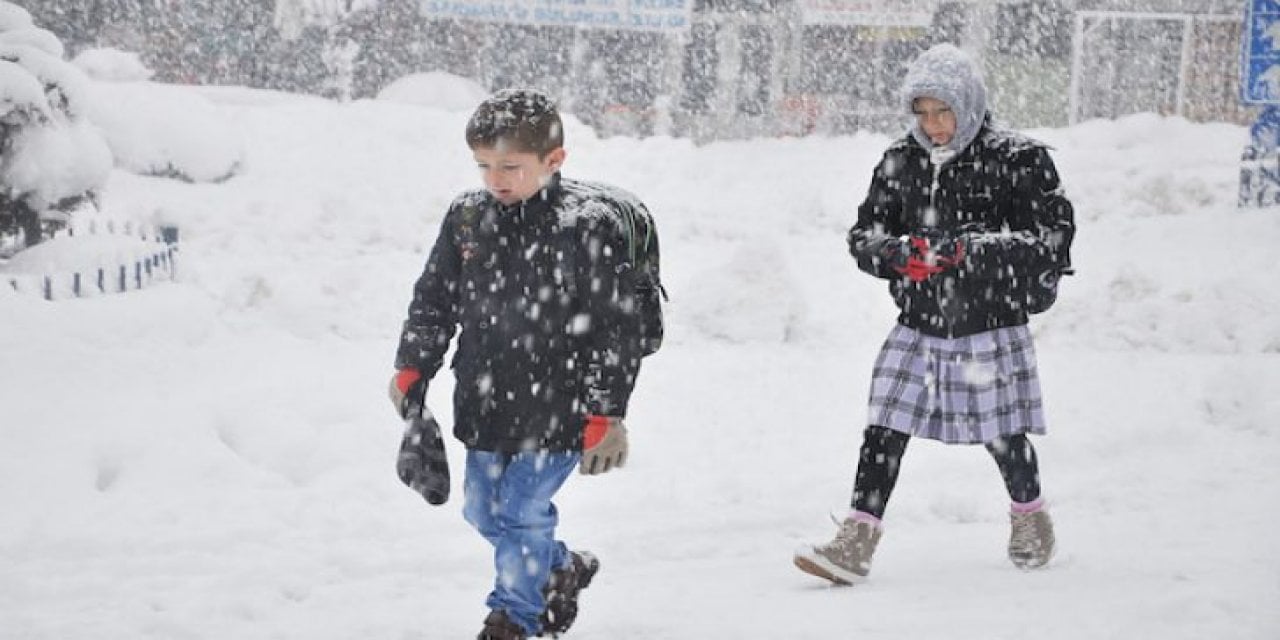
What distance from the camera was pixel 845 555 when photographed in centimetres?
429

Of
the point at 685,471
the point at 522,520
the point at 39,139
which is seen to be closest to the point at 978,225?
the point at 522,520

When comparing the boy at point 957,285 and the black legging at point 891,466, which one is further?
the black legging at point 891,466

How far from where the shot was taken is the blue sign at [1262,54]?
14047 mm

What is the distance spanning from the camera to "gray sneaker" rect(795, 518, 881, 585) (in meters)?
4.27

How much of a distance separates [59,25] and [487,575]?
2472cm

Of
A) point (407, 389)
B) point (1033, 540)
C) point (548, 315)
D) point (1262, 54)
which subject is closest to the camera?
point (548, 315)

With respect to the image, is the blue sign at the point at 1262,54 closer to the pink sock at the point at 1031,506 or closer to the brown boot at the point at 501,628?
the pink sock at the point at 1031,506

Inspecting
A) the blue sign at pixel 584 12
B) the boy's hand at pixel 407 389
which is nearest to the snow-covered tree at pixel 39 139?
the boy's hand at pixel 407 389

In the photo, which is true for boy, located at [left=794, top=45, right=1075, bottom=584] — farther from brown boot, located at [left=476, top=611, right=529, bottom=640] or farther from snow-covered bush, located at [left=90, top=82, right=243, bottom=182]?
snow-covered bush, located at [left=90, top=82, right=243, bottom=182]

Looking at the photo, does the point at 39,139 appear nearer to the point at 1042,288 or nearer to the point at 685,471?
the point at 685,471

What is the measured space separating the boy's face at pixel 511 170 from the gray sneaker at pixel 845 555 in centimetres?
157

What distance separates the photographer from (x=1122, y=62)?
2500 centimetres

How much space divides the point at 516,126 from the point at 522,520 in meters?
1.05

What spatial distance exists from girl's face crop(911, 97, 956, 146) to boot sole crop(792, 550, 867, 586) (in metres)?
1.39
